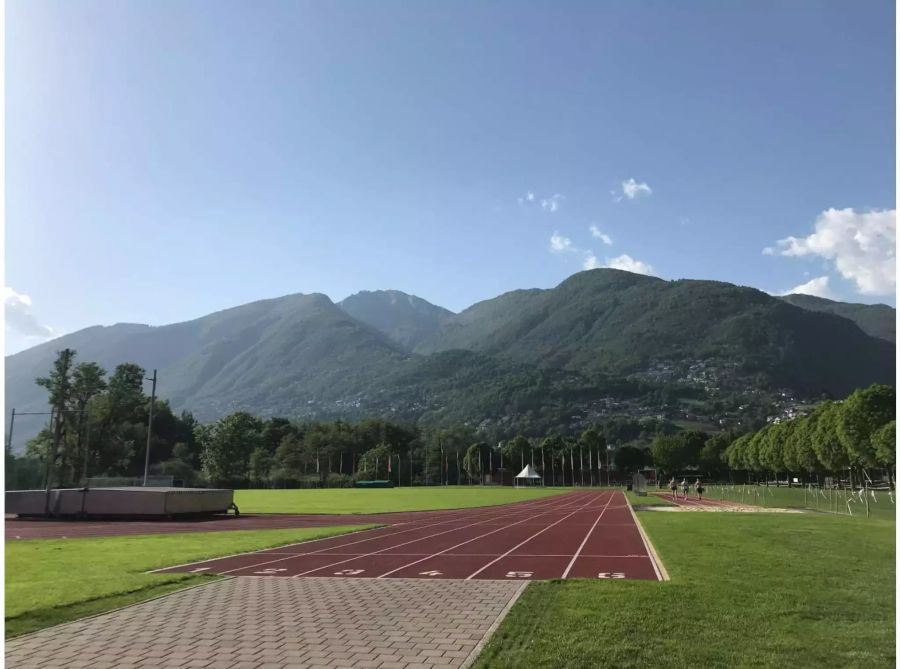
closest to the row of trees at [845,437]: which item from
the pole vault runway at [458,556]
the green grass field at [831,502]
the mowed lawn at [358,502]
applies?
the green grass field at [831,502]

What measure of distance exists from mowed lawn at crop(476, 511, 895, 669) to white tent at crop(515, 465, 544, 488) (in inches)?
3967

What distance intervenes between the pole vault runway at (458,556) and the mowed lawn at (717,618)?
1.68 metres

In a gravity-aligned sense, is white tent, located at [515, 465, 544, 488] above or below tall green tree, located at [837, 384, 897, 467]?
below

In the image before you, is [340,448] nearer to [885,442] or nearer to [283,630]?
[885,442]

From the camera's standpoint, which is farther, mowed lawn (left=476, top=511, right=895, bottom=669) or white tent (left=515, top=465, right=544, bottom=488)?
white tent (left=515, top=465, right=544, bottom=488)

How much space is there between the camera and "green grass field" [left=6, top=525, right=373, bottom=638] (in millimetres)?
8766

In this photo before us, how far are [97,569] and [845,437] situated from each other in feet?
146

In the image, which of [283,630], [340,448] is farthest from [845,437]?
[340,448]

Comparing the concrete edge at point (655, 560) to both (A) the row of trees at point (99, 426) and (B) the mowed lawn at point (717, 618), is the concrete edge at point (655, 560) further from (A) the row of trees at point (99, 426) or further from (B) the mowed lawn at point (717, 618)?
(A) the row of trees at point (99, 426)

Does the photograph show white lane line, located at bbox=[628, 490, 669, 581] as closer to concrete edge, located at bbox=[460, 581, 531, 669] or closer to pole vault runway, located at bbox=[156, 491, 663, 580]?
pole vault runway, located at bbox=[156, 491, 663, 580]

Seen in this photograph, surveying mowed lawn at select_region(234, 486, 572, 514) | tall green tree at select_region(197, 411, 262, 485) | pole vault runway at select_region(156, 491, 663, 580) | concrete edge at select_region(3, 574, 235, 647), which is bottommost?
mowed lawn at select_region(234, 486, 572, 514)

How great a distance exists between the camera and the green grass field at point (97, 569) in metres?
8.77

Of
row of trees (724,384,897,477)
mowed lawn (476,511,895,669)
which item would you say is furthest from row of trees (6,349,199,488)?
row of trees (724,384,897,477)

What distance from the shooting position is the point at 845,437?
1714 inches
